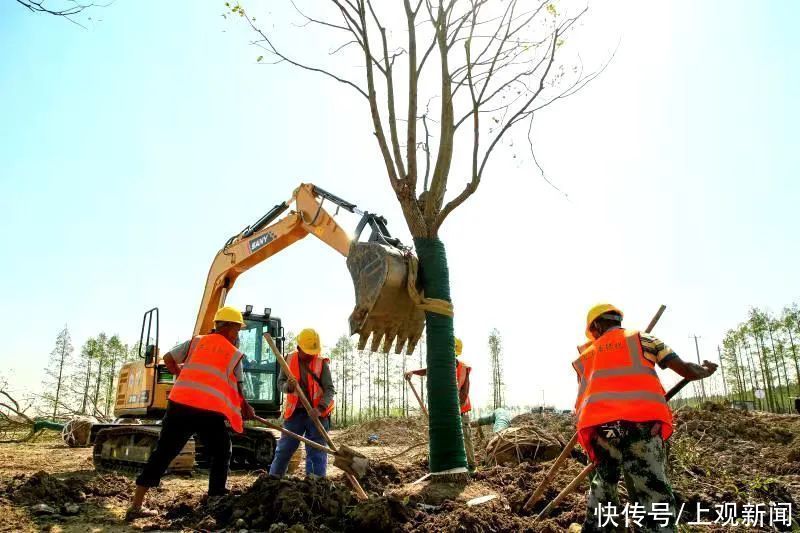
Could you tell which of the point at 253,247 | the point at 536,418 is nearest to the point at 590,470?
the point at 253,247

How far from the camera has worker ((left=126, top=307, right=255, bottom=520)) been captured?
5238 mm

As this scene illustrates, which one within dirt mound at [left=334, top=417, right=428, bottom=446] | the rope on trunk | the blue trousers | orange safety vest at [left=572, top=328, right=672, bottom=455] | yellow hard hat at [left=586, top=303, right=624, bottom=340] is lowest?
dirt mound at [left=334, top=417, right=428, bottom=446]

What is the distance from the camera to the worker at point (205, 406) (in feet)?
17.2

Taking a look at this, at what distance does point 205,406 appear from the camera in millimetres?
5320

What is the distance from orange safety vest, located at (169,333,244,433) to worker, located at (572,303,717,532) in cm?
313

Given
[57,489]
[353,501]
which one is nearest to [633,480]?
[353,501]

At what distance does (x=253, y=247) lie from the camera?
9.36 metres

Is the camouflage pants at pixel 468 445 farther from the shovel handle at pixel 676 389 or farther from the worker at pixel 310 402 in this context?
the shovel handle at pixel 676 389

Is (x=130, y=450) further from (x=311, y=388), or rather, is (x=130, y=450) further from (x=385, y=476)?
(x=385, y=476)

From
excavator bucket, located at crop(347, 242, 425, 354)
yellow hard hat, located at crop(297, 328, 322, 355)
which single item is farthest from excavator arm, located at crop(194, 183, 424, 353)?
yellow hard hat, located at crop(297, 328, 322, 355)

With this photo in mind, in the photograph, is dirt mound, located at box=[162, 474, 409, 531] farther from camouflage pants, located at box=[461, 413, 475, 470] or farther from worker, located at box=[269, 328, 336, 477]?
camouflage pants, located at box=[461, 413, 475, 470]

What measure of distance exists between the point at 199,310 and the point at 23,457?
17.8 ft

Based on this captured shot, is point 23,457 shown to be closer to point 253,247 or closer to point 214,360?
point 253,247

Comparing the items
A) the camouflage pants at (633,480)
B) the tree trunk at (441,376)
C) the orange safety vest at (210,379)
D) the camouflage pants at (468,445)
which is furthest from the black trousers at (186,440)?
the camouflage pants at (633,480)
